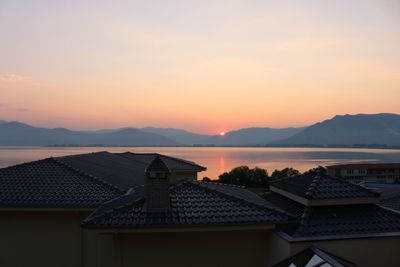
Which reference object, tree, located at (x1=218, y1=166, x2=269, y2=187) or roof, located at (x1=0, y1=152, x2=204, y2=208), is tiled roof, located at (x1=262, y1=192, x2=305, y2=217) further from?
tree, located at (x1=218, y1=166, x2=269, y2=187)

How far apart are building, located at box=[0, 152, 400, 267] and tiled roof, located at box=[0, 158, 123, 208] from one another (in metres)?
0.05

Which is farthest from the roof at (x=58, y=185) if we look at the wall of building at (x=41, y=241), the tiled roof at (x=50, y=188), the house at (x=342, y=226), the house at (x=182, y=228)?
the house at (x=342, y=226)

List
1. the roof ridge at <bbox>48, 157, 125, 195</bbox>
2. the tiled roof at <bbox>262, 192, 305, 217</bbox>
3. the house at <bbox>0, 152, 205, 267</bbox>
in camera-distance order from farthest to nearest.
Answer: the roof ridge at <bbox>48, 157, 125, 195</bbox>
the house at <bbox>0, 152, 205, 267</bbox>
the tiled roof at <bbox>262, 192, 305, 217</bbox>

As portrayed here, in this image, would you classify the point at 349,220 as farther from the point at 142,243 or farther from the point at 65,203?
the point at 65,203

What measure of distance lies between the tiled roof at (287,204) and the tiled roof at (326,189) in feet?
0.83

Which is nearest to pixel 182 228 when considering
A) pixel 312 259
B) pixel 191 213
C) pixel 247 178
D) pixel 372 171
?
pixel 191 213

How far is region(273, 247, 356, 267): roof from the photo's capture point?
22.6 ft

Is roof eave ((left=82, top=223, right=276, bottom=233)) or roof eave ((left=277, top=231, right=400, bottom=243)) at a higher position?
roof eave ((left=82, top=223, right=276, bottom=233))

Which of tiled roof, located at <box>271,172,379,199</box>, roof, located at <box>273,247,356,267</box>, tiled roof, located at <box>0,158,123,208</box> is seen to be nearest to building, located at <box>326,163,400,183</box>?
tiled roof, located at <box>271,172,379,199</box>

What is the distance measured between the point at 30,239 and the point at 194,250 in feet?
13.9

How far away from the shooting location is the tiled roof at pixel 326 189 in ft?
29.0

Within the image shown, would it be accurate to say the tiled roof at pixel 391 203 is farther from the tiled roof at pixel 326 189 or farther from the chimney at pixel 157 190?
the chimney at pixel 157 190

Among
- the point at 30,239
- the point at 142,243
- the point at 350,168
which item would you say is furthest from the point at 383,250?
the point at 350,168

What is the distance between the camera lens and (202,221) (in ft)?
26.7
